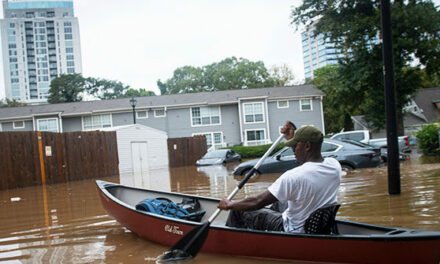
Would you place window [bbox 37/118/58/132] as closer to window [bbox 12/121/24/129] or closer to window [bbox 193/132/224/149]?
window [bbox 12/121/24/129]

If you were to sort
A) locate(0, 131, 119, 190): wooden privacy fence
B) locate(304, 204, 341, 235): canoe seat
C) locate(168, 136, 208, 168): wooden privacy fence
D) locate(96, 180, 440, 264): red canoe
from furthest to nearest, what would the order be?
locate(168, 136, 208, 168): wooden privacy fence < locate(0, 131, 119, 190): wooden privacy fence < locate(304, 204, 341, 235): canoe seat < locate(96, 180, 440, 264): red canoe

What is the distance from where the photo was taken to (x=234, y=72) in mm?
63844

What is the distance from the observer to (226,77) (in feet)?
213

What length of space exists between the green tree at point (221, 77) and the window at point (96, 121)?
2925 centimetres

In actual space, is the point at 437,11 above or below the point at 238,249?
above

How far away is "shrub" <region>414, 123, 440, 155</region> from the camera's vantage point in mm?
16906

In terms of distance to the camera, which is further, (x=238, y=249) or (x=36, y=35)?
(x=36, y=35)

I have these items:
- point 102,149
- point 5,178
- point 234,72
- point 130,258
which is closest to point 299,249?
point 130,258

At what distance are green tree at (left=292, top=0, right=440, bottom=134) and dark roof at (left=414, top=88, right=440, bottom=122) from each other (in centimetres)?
Result: 1663

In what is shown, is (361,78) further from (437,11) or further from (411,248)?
(411,248)

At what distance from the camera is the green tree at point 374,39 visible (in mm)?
22609

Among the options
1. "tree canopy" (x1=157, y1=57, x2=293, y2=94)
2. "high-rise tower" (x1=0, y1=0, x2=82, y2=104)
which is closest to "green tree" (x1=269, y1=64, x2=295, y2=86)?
"tree canopy" (x1=157, y1=57, x2=293, y2=94)

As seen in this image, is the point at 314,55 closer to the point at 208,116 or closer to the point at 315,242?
the point at 208,116

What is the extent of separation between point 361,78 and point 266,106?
14.3 metres
